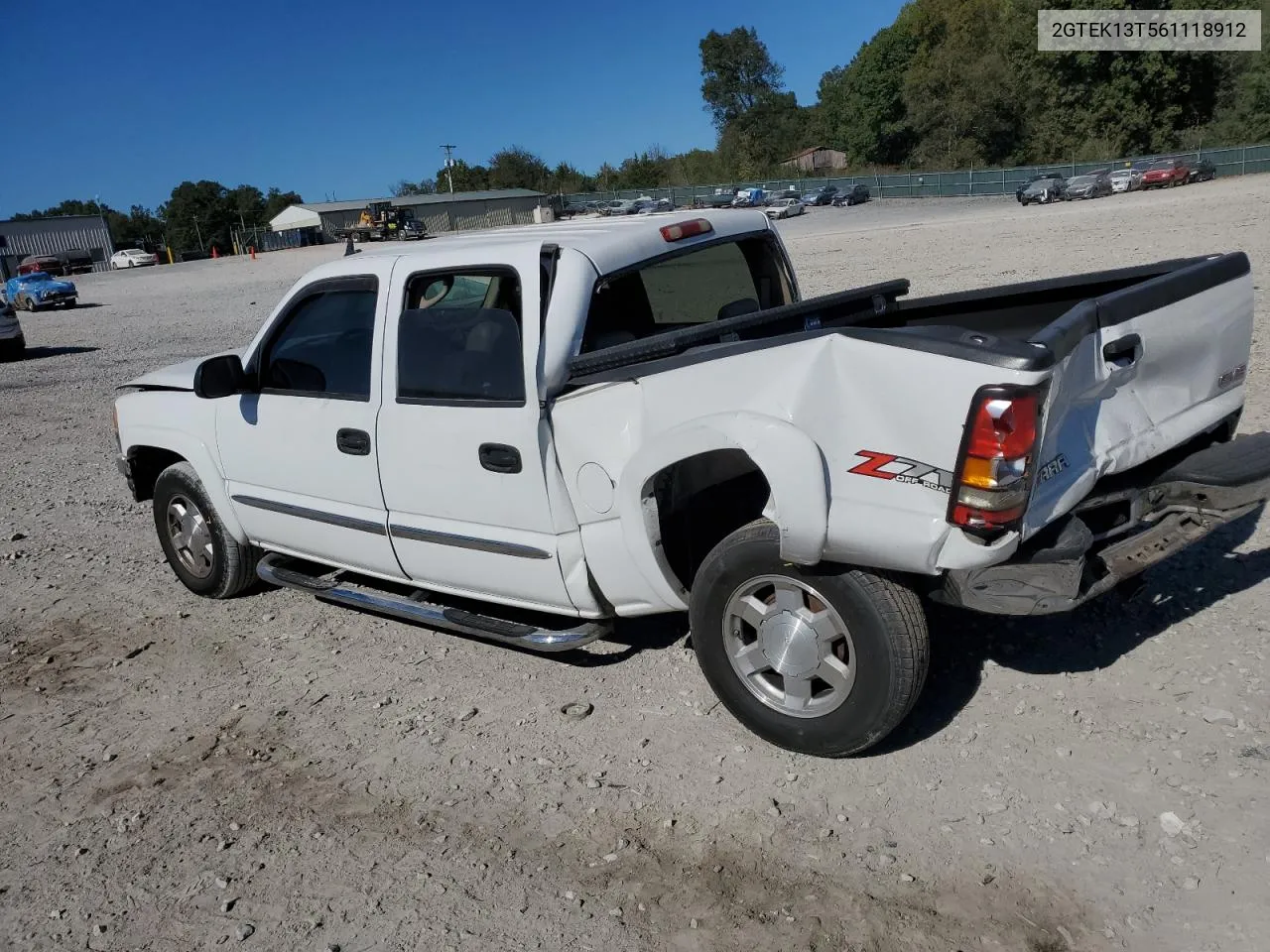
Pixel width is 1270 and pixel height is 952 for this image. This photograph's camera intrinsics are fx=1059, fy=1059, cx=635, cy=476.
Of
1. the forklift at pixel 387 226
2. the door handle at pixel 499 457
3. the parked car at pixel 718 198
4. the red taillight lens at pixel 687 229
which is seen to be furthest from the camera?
the parked car at pixel 718 198

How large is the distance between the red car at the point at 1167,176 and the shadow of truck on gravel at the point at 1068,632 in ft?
156

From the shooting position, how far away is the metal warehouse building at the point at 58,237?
263 feet

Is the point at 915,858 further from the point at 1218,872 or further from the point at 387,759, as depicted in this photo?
the point at 387,759

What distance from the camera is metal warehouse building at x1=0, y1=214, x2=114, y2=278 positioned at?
80062 mm

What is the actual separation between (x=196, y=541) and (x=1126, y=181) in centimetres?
4958

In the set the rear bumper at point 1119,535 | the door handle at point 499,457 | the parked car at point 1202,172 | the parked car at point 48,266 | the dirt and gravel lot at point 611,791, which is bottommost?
the dirt and gravel lot at point 611,791

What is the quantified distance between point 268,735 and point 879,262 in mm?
20167

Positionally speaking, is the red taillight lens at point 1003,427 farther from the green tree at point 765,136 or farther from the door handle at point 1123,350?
the green tree at point 765,136

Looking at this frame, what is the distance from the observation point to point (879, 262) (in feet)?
74.3

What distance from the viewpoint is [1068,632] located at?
456 centimetres

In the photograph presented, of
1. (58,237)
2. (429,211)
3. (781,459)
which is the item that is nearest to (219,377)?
(781,459)

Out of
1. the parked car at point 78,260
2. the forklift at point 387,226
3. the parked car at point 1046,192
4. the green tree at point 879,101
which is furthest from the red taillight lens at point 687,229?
the green tree at point 879,101

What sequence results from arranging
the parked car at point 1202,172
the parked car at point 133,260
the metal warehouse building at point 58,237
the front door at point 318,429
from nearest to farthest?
1. the front door at point 318,429
2. the parked car at point 1202,172
3. the parked car at point 133,260
4. the metal warehouse building at point 58,237

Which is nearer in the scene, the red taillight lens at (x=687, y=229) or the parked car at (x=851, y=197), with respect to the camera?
the red taillight lens at (x=687, y=229)
